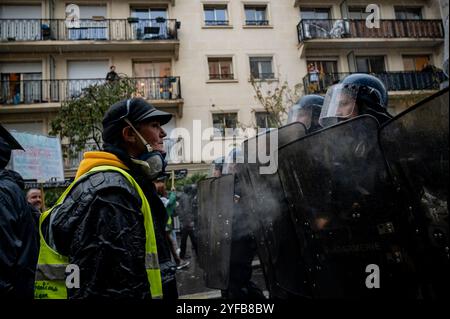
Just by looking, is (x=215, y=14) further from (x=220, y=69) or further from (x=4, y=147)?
(x=4, y=147)

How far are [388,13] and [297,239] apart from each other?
16.4 m

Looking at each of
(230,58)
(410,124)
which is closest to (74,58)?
(230,58)

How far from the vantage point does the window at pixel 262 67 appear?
1504 centimetres

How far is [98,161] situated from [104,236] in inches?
16.4

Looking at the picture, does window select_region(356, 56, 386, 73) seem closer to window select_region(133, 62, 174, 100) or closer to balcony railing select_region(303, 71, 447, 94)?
balcony railing select_region(303, 71, 447, 94)

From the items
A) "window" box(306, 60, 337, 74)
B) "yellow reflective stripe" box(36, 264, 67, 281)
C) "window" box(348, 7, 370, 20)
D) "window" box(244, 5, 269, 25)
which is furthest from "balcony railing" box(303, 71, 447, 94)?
"yellow reflective stripe" box(36, 264, 67, 281)

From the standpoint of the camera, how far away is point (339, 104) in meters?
2.33

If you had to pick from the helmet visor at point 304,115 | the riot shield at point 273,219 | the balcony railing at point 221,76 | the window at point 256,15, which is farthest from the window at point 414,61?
the riot shield at point 273,219

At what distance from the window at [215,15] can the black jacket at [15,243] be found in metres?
13.9

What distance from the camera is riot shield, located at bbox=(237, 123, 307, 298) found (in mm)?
2256

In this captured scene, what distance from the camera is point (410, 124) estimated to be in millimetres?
1286

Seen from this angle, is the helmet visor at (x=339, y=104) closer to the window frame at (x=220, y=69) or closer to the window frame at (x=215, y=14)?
the window frame at (x=220, y=69)

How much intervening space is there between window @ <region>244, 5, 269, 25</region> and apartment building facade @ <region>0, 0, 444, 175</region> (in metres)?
0.04
